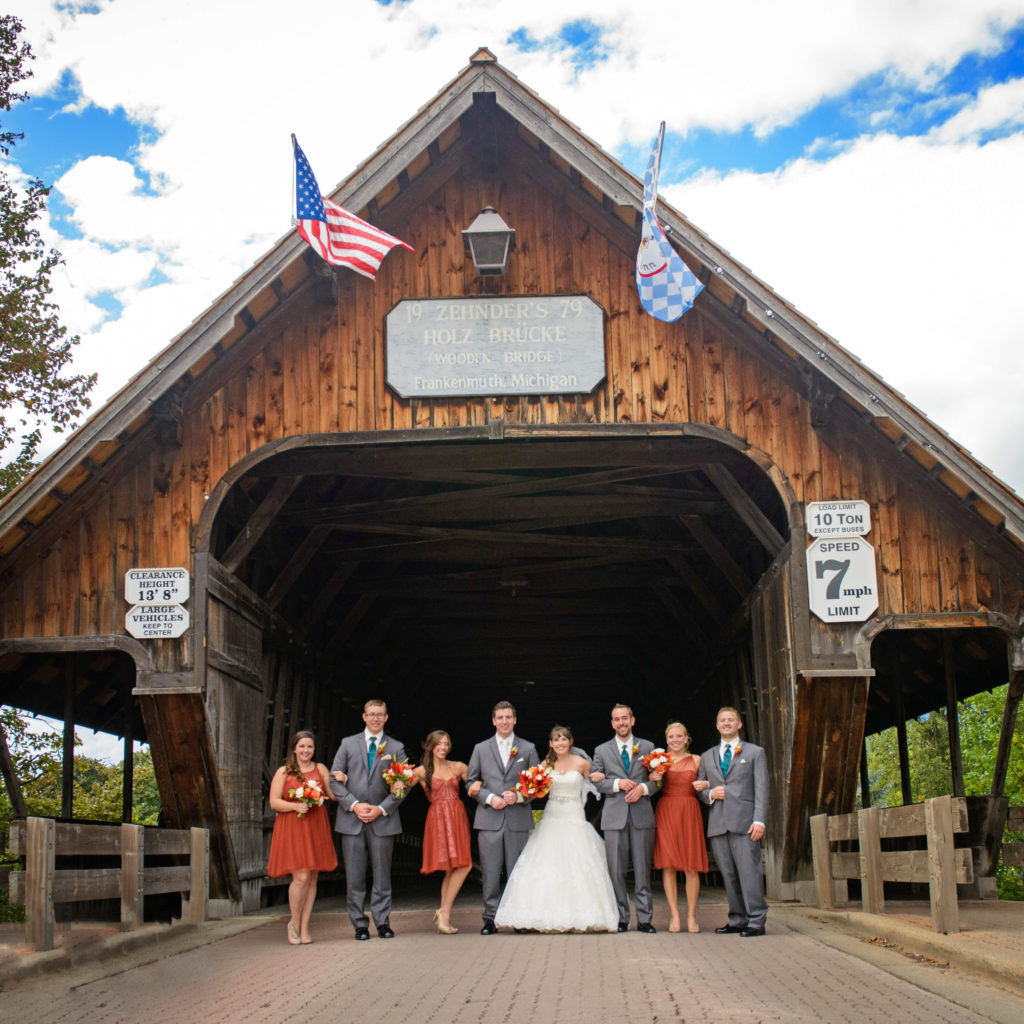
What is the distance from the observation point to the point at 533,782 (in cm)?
960

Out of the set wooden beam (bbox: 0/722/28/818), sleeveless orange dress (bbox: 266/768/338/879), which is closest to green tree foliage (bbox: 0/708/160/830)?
wooden beam (bbox: 0/722/28/818)

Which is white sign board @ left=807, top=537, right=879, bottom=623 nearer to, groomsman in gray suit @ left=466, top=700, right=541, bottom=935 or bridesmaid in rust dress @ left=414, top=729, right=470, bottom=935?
groomsman in gray suit @ left=466, top=700, right=541, bottom=935

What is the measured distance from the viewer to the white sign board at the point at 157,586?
1129 centimetres

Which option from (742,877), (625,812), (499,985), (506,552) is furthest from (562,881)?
(506,552)

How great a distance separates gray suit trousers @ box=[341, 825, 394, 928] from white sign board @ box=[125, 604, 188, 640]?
255cm

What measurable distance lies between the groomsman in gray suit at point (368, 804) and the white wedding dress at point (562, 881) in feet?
3.03

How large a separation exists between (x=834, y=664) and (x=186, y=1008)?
642 cm

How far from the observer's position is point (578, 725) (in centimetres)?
3219

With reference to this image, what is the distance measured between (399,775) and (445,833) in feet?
1.76

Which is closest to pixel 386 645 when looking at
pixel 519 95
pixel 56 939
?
pixel 519 95

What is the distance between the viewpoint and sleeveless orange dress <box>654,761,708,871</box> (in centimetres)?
960

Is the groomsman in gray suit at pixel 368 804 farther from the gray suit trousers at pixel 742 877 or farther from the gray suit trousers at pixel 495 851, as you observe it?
the gray suit trousers at pixel 742 877

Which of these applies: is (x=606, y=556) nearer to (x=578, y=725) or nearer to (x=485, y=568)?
(x=485, y=568)

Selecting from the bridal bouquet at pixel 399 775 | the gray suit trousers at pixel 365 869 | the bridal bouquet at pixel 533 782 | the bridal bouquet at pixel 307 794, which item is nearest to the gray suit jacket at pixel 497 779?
the bridal bouquet at pixel 533 782
